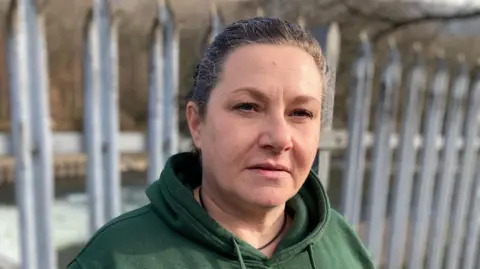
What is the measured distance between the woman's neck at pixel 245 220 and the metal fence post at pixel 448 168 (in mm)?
1980

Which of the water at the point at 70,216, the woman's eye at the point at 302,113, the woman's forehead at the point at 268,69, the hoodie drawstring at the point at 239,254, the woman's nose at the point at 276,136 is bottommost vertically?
the water at the point at 70,216

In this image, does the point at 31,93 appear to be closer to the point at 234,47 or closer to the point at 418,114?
the point at 234,47

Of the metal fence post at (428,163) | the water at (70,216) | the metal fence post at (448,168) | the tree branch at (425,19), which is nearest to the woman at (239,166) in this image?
the water at (70,216)

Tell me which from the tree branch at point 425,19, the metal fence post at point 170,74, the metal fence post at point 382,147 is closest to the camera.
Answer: the metal fence post at point 170,74

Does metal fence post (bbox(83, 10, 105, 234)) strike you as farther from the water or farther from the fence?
the water

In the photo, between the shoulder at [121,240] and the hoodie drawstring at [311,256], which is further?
the hoodie drawstring at [311,256]

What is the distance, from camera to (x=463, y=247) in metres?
2.87

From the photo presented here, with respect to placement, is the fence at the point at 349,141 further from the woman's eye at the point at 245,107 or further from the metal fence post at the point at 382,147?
the woman's eye at the point at 245,107

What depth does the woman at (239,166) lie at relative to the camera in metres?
0.86

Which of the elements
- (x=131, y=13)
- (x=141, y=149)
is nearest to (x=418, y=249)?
(x=141, y=149)

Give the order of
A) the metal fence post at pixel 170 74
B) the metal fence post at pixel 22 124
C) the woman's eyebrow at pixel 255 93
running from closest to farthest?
the woman's eyebrow at pixel 255 93 < the metal fence post at pixel 22 124 < the metal fence post at pixel 170 74

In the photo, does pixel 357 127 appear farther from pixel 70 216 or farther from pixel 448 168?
pixel 70 216

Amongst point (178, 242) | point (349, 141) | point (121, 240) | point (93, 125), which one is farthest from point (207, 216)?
point (349, 141)

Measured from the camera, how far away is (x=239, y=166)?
877 millimetres
